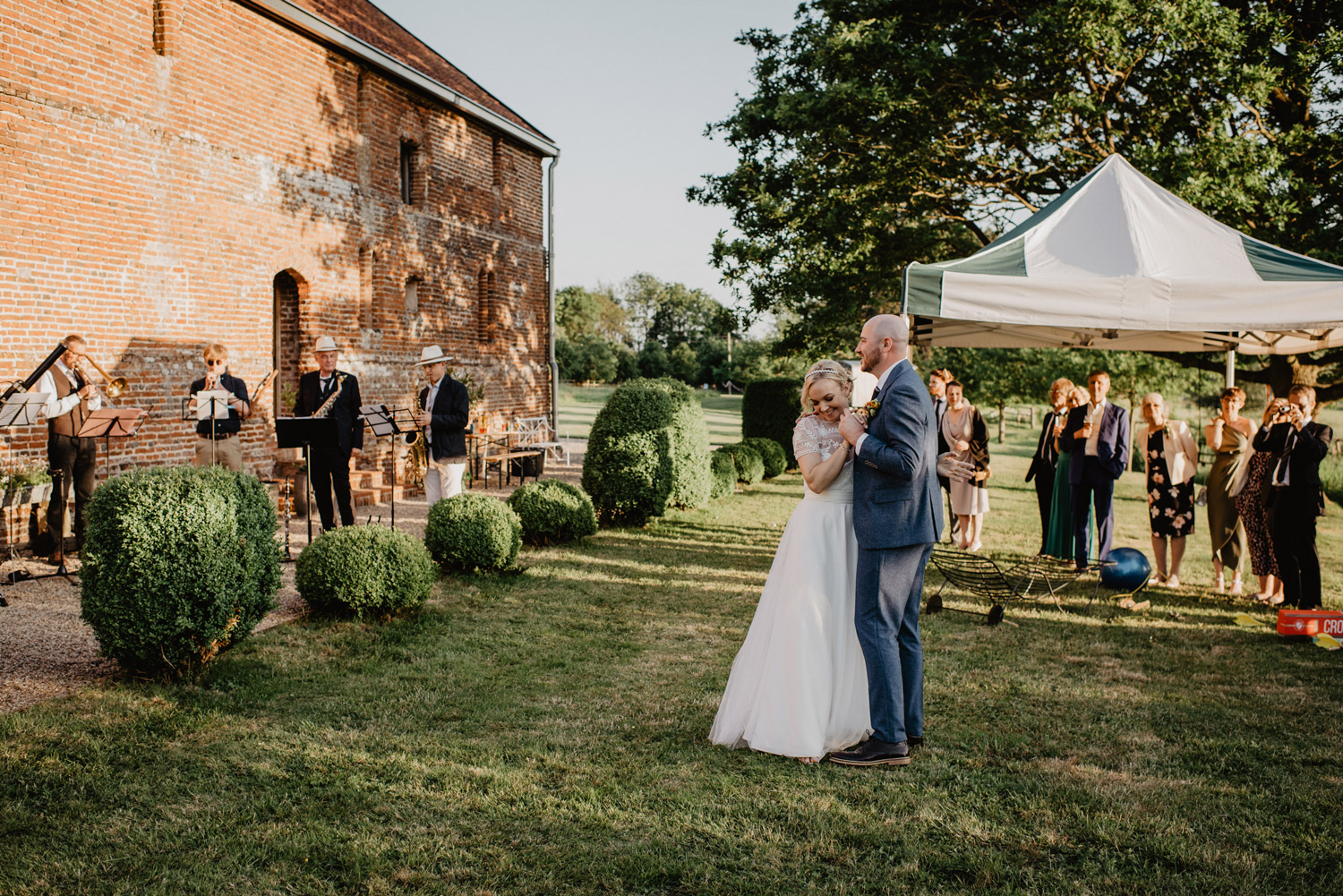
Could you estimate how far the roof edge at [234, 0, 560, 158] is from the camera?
11781 millimetres

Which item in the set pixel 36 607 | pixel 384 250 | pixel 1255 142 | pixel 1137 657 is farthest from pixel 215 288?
pixel 1255 142

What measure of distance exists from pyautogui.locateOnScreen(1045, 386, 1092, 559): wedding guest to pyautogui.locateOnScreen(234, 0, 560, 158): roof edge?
11384 mm

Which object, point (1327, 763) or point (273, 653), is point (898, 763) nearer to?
point (1327, 763)

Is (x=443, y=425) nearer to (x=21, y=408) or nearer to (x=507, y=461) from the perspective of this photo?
(x=21, y=408)

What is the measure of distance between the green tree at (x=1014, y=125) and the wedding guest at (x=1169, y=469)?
5148 mm

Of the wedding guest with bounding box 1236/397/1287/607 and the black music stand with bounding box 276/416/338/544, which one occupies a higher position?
the black music stand with bounding box 276/416/338/544

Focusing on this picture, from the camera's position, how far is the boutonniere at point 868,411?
4195 millimetres

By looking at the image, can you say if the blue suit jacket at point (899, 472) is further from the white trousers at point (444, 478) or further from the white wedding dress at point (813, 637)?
the white trousers at point (444, 478)

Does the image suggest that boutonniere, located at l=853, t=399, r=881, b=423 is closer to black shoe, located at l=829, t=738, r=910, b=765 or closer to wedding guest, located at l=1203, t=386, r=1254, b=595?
black shoe, located at l=829, t=738, r=910, b=765

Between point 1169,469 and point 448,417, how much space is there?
7353mm

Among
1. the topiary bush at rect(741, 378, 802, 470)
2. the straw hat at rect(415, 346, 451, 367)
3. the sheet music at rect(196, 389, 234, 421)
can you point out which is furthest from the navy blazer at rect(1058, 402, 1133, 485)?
the topiary bush at rect(741, 378, 802, 470)

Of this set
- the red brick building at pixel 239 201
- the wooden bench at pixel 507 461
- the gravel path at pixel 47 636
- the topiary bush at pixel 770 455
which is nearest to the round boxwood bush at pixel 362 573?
the gravel path at pixel 47 636

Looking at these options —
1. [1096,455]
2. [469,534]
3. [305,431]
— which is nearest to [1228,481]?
[1096,455]

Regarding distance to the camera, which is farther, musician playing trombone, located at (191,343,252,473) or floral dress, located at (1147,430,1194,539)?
musician playing trombone, located at (191,343,252,473)
